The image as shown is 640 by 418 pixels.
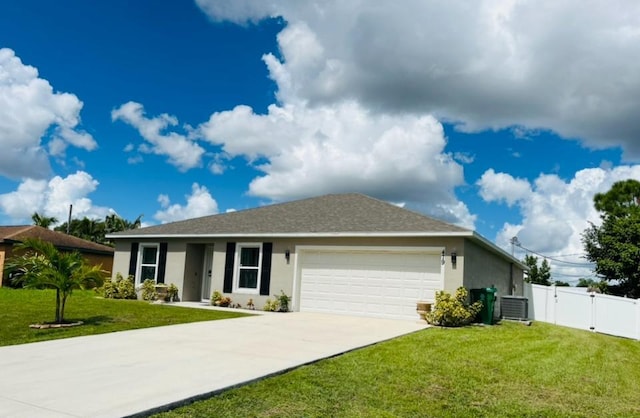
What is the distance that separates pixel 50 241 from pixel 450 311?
21572mm

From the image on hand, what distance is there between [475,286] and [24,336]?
456 inches

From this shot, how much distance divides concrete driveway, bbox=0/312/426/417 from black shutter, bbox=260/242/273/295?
15.7 feet

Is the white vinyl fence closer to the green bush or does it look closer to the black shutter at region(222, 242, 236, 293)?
the black shutter at region(222, 242, 236, 293)

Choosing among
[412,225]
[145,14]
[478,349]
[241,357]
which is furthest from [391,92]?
[241,357]

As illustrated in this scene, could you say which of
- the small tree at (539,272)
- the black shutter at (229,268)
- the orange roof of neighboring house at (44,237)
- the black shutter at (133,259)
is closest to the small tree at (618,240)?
the small tree at (539,272)

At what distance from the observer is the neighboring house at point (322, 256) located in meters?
13.4

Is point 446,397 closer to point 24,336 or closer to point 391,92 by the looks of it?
point 24,336

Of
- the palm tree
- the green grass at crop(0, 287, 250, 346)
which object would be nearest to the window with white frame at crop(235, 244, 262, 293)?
the green grass at crop(0, 287, 250, 346)

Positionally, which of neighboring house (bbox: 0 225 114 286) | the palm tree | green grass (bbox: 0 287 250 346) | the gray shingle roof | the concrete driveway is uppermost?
the gray shingle roof

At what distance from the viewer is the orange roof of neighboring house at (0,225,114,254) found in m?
23.4

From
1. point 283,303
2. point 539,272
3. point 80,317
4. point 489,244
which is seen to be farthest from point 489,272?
point 539,272

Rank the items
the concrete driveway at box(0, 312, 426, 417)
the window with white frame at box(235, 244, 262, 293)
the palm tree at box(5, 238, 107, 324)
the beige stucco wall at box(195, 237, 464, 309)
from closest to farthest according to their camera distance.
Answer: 1. the concrete driveway at box(0, 312, 426, 417)
2. the palm tree at box(5, 238, 107, 324)
3. the beige stucco wall at box(195, 237, 464, 309)
4. the window with white frame at box(235, 244, 262, 293)

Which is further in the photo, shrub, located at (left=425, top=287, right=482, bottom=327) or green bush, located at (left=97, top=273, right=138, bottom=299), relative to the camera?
green bush, located at (left=97, top=273, right=138, bottom=299)

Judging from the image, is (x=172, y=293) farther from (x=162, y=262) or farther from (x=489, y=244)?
(x=489, y=244)
